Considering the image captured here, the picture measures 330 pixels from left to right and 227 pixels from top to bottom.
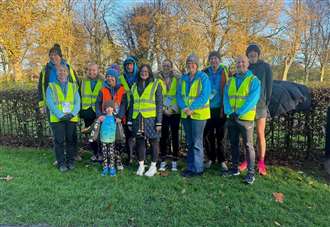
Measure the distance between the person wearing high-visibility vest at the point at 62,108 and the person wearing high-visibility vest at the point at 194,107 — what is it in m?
1.84

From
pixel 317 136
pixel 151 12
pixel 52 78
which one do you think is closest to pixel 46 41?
pixel 52 78

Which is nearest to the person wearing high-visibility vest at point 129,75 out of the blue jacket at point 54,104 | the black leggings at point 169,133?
the black leggings at point 169,133

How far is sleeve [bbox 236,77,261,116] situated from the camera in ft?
15.0

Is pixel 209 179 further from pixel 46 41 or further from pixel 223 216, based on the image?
pixel 46 41

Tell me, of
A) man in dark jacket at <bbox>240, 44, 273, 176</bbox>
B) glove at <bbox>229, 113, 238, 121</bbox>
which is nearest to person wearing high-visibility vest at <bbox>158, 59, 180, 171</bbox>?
glove at <bbox>229, 113, 238, 121</bbox>

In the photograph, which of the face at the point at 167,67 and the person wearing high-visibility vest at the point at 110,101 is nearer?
the person wearing high-visibility vest at the point at 110,101

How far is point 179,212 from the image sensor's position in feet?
12.7

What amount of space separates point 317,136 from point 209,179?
239 centimetres

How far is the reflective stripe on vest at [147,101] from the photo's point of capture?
5043mm

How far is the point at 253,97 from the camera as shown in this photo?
456 cm

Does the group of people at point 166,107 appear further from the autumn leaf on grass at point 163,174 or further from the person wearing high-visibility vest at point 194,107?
the autumn leaf on grass at point 163,174

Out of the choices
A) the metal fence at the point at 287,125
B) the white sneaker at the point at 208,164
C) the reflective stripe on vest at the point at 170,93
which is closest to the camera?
the reflective stripe on vest at the point at 170,93

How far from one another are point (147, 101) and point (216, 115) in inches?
47.8

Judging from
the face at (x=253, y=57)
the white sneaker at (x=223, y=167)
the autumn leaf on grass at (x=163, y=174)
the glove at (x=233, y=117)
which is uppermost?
the face at (x=253, y=57)
